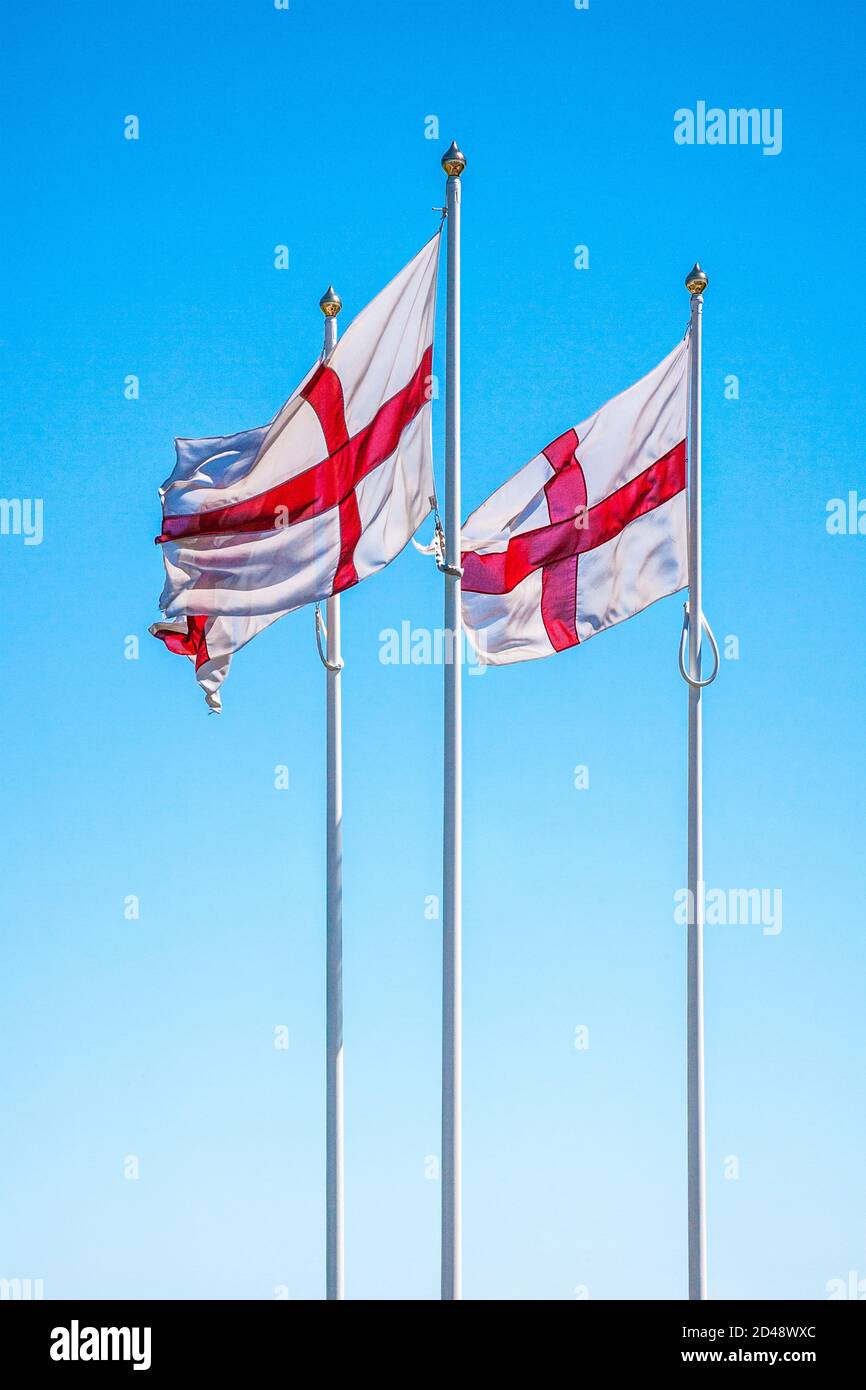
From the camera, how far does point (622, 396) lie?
2827 centimetres

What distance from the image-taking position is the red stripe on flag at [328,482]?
26.4 meters

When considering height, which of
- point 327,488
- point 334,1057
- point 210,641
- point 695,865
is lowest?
point 334,1057

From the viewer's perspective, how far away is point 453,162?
26.5 metres

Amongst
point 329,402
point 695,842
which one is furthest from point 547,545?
point 695,842

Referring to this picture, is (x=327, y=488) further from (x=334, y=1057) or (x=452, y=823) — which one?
(x=334, y=1057)

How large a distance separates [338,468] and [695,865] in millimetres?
6748

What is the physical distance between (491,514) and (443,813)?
4.56 meters

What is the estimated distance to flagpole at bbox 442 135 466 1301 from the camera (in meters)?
24.7

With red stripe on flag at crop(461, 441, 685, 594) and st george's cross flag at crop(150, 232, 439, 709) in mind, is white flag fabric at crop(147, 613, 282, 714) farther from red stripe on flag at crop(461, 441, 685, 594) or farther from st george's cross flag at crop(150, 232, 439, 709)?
red stripe on flag at crop(461, 441, 685, 594)

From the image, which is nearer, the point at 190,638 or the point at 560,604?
the point at 560,604

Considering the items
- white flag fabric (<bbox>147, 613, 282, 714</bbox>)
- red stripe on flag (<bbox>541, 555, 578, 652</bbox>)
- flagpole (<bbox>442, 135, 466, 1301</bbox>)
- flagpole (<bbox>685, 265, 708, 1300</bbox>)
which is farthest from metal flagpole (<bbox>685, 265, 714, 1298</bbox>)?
white flag fabric (<bbox>147, 613, 282, 714</bbox>)
